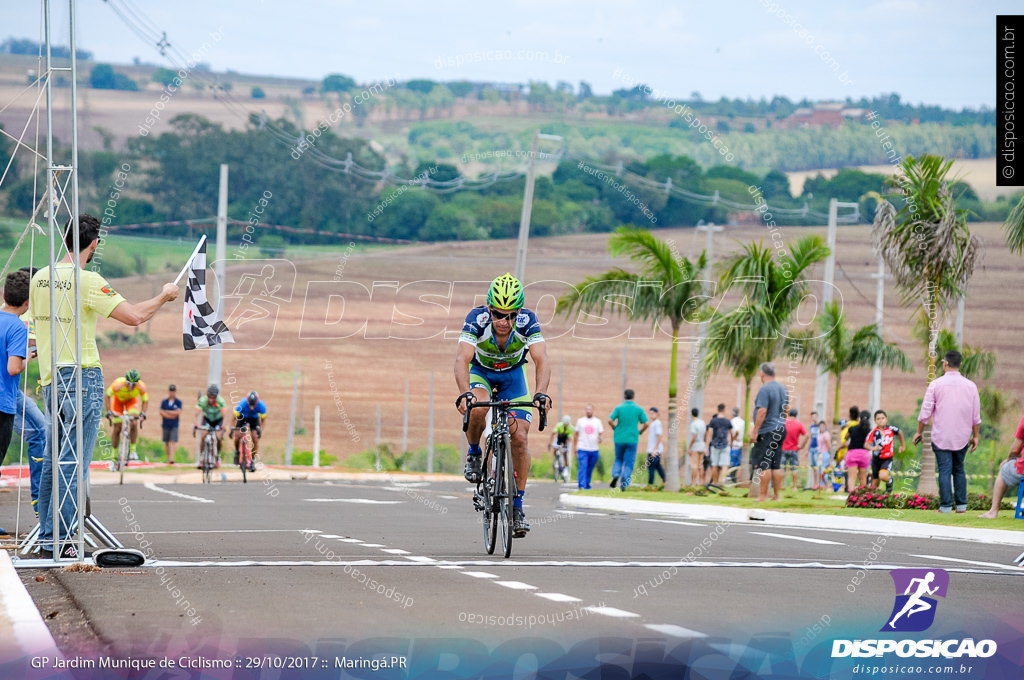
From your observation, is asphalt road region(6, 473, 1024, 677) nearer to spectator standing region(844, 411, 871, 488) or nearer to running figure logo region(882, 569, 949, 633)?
running figure logo region(882, 569, 949, 633)

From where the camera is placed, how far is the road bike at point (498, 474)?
431 inches

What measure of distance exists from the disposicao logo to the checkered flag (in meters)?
6.22

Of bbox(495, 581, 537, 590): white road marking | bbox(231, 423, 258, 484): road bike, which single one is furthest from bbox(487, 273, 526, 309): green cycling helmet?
bbox(231, 423, 258, 484): road bike

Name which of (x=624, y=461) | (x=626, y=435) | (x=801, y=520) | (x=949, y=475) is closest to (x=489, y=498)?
(x=949, y=475)

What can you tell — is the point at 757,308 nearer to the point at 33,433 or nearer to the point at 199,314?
the point at 199,314

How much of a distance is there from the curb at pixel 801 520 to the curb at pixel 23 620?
34.4 feet

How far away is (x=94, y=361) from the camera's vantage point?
10.1 metres

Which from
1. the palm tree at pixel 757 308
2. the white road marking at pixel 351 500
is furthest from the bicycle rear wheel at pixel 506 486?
the palm tree at pixel 757 308

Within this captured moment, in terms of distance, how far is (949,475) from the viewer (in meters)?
17.5

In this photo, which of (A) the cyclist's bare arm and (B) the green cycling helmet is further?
(A) the cyclist's bare arm

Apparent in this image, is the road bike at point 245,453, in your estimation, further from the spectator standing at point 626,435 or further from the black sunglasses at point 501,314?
the black sunglasses at point 501,314

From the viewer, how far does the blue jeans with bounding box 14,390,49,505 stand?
35.2 feet

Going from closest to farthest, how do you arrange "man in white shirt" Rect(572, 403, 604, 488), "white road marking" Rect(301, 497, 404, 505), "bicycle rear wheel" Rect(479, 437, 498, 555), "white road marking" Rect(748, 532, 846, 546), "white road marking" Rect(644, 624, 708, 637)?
"white road marking" Rect(644, 624, 708, 637) < "bicycle rear wheel" Rect(479, 437, 498, 555) < "white road marking" Rect(748, 532, 846, 546) < "white road marking" Rect(301, 497, 404, 505) < "man in white shirt" Rect(572, 403, 604, 488)

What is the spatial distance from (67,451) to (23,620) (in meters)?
3.20
